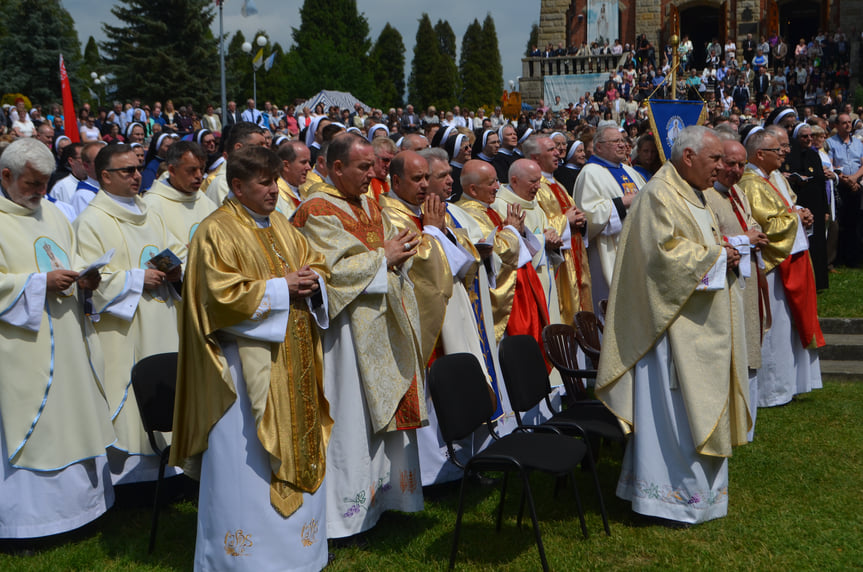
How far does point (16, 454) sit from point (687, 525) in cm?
360

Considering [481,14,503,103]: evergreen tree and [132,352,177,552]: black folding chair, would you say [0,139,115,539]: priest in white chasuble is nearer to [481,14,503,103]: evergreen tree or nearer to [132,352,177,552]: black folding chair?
[132,352,177,552]: black folding chair

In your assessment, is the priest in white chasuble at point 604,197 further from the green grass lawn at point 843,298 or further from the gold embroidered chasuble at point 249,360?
the gold embroidered chasuble at point 249,360

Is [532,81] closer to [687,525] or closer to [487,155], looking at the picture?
[487,155]

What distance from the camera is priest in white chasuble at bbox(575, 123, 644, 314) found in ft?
25.1

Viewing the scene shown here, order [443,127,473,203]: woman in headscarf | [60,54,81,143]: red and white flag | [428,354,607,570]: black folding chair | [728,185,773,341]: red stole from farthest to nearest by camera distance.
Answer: [60,54,81,143]: red and white flag
[443,127,473,203]: woman in headscarf
[728,185,773,341]: red stole
[428,354,607,570]: black folding chair

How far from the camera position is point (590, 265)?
→ 8.05 meters

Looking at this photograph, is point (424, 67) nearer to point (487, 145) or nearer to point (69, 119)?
point (69, 119)

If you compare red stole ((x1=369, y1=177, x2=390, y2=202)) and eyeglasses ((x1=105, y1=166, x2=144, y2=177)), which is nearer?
eyeglasses ((x1=105, y1=166, x2=144, y2=177))

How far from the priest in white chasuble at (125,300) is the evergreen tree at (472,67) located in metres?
62.0

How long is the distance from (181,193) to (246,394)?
91.4 inches

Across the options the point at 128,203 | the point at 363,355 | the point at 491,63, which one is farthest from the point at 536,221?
the point at 491,63

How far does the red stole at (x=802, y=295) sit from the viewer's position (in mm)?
7406

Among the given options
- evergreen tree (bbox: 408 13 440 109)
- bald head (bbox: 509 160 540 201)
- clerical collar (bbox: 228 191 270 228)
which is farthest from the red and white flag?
evergreen tree (bbox: 408 13 440 109)

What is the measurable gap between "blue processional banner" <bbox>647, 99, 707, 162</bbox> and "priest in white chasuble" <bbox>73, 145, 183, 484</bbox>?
487 centimetres
